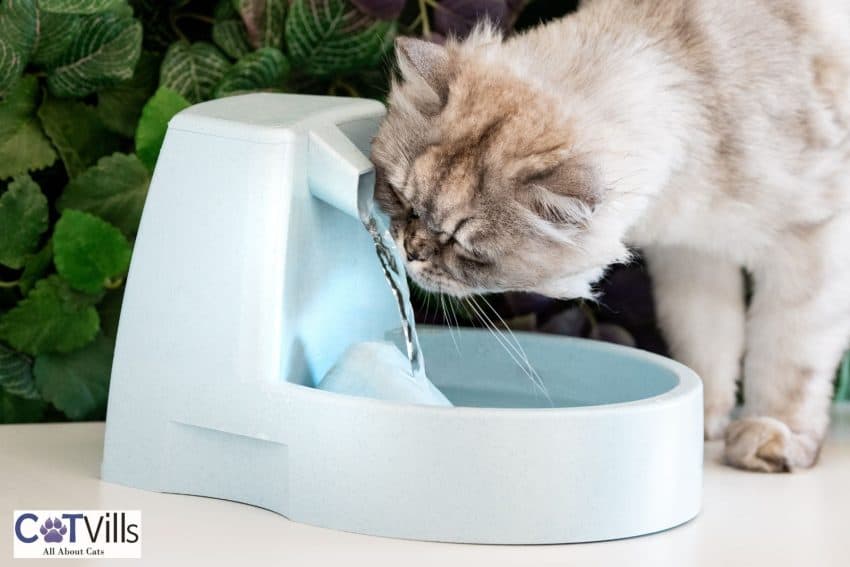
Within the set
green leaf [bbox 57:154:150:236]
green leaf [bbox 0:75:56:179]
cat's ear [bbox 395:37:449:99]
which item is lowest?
green leaf [bbox 57:154:150:236]

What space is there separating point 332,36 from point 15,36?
43cm

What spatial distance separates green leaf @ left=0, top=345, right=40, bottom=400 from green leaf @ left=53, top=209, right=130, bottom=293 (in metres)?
0.14

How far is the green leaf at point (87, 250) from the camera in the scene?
1.63 metres

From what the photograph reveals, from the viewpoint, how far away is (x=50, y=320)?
5.51ft

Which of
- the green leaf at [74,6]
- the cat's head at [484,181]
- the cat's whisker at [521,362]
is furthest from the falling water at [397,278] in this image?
the green leaf at [74,6]

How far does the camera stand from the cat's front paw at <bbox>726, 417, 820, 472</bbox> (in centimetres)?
155

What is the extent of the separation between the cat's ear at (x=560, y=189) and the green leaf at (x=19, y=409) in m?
0.87

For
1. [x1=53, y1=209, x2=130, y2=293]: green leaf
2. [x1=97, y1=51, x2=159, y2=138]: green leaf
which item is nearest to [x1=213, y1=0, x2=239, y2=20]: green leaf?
[x1=97, y1=51, x2=159, y2=138]: green leaf

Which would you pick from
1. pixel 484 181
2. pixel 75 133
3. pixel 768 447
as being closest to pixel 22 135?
pixel 75 133

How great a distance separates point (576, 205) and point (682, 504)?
13.6 inches

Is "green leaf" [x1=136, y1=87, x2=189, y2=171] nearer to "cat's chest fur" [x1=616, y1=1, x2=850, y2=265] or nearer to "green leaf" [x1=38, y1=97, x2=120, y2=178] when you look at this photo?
"green leaf" [x1=38, y1=97, x2=120, y2=178]

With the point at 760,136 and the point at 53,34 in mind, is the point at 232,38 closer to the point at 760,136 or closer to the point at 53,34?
the point at 53,34

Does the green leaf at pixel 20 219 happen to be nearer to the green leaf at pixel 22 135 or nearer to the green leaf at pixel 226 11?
the green leaf at pixel 22 135

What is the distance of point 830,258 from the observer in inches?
62.1
